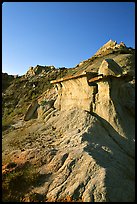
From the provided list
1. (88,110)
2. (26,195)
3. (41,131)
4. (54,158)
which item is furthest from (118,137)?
(26,195)

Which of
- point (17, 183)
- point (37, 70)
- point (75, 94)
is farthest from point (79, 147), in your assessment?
point (37, 70)

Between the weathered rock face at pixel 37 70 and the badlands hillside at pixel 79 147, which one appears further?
the weathered rock face at pixel 37 70

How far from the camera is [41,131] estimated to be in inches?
649

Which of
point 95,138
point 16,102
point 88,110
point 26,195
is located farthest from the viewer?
point 16,102

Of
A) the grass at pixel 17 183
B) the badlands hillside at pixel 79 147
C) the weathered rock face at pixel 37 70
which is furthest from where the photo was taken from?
the weathered rock face at pixel 37 70

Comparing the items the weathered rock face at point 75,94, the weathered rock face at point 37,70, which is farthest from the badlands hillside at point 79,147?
the weathered rock face at point 37,70

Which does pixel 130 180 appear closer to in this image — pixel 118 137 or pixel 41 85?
pixel 118 137

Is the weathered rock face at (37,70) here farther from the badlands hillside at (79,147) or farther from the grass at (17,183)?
the grass at (17,183)

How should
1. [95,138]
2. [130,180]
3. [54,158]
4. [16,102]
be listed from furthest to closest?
[16,102] < [95,138] < [54,158] < [130,180]

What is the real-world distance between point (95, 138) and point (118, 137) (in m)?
1.46

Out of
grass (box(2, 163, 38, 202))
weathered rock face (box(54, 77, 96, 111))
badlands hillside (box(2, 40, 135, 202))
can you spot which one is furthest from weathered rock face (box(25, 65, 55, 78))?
grass (box(2, 163, 38, 202))

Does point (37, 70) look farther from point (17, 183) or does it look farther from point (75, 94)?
point (17, 183)

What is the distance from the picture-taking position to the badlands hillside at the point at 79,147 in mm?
10492

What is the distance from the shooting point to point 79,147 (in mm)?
12656
